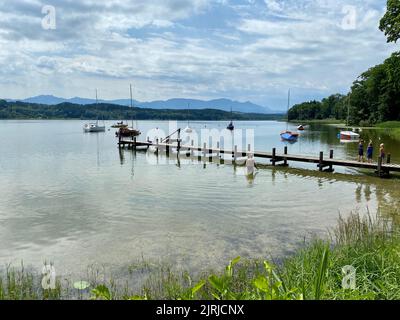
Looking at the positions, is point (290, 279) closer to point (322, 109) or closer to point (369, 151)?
point (369, 151)

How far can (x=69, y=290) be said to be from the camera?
850 cm

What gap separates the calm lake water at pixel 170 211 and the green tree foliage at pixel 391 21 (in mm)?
22312

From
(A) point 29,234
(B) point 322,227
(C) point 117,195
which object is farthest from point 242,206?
(A) point 29,234

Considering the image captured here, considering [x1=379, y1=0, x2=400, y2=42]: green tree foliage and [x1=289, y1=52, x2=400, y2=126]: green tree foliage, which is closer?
[x1=379, y1=0, x2=400, y2=42]: green tree foliage

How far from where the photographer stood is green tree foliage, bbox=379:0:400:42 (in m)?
→ 40.1

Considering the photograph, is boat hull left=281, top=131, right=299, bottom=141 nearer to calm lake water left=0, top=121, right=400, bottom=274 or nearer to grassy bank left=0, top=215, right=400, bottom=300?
calm lake water left=0, top=121, right=400, bottom=274

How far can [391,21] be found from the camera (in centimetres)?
4056

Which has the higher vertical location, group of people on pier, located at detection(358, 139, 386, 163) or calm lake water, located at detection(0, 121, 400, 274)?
group of people on pier, located at detection(358, 139, 386, 163)

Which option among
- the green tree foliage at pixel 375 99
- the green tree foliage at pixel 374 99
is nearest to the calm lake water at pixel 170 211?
the green tree foliage at pixel 374 99

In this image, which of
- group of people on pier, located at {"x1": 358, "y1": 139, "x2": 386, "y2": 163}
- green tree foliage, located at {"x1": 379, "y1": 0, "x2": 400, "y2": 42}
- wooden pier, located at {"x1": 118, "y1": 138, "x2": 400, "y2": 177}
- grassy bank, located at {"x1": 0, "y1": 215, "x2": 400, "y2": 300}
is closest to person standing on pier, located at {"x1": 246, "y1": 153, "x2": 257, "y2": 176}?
wooden pier, located at {"x1": 118, "y1": 138, "x2": 400, "y2": 177}

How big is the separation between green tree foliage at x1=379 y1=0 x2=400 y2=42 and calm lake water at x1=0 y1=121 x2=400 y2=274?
73.2 ft

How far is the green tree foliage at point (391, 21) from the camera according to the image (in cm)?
4009

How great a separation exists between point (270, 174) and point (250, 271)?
1915 cm

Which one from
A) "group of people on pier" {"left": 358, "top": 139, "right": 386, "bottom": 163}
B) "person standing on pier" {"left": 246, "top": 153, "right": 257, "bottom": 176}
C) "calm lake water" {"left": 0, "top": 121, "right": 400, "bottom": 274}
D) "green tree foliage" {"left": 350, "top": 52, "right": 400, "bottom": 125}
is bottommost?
"calm lake water" {"left": 0, "top": 121, "right": 400, "bottom": 274}
